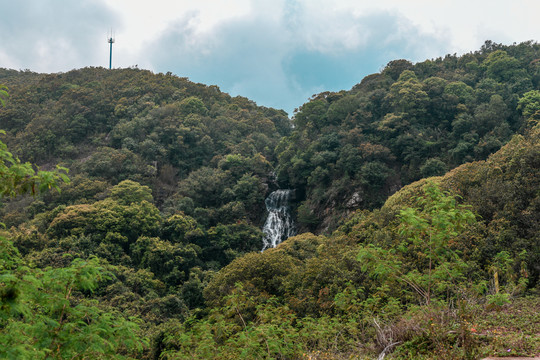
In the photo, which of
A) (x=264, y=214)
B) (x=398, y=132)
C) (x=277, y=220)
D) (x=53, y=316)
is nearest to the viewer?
(x=53, y=316)

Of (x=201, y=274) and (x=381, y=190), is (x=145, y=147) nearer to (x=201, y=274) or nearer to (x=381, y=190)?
(x=201, y=274)

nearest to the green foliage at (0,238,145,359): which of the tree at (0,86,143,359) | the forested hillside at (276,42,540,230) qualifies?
the tree at (0,86,143,359)

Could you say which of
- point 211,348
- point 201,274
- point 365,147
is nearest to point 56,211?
point 201,274

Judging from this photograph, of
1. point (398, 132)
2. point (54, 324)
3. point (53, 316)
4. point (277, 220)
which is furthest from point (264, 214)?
point (54, 324)

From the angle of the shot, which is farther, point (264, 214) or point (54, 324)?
point (264, 214)

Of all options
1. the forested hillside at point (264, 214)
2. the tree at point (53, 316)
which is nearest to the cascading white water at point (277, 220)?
the forested hillside at point (264, 214)

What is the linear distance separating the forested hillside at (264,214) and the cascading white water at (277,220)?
2.42ft

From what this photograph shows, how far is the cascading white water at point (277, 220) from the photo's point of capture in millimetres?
24766

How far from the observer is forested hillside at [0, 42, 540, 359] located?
498cm

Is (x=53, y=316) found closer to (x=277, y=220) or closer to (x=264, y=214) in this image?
(x=277, y=220)

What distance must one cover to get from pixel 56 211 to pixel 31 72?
3982 cm

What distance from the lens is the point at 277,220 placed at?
25.8 metres

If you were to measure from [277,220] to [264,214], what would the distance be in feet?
4.24

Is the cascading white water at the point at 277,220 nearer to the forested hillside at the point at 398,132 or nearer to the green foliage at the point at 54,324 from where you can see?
the forested hillside at the point at 398,132
